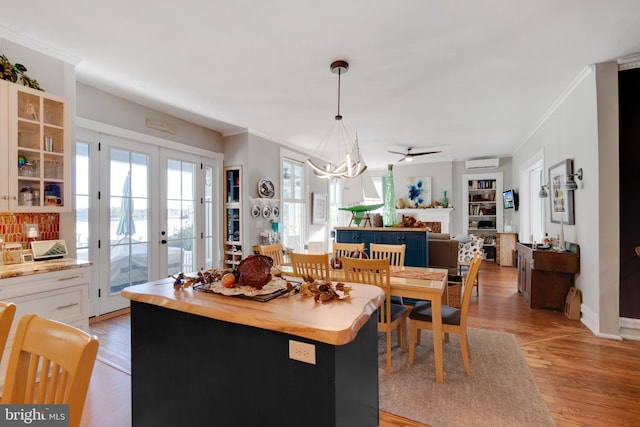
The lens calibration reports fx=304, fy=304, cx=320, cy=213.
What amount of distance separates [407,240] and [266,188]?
2.57 m

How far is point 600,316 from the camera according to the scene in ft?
10.1

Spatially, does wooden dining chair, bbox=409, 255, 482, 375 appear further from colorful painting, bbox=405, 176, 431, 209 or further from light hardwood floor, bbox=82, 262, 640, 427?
colorful painting, bbox=405, 176, 431, 209

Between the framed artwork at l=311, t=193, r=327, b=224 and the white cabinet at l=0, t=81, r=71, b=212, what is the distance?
4714mm

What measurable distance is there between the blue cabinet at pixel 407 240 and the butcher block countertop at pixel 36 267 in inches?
145

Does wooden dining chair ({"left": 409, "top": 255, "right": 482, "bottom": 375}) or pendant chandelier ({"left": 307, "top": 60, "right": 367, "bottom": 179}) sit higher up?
pendant chandelier ({"left": 307, "top": 60, "right": 367, "bottom": 179})

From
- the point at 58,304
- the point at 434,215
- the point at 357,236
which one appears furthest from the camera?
the point at 434,215

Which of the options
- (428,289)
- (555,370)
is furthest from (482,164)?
(428,289)

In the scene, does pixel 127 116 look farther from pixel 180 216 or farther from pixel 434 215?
pixel 434 215

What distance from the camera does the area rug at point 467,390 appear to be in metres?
1.92

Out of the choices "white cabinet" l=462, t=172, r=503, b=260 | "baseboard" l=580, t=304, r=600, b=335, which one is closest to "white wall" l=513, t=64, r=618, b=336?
"baseboard" l=580, t=304, r=600, b=335

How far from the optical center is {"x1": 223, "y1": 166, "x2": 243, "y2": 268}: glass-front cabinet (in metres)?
5.18

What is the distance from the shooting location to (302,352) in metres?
1.17

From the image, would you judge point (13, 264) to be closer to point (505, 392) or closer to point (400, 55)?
point (400, 55)

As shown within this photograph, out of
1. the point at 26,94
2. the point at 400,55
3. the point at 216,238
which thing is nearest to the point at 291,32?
the point at 400,55
